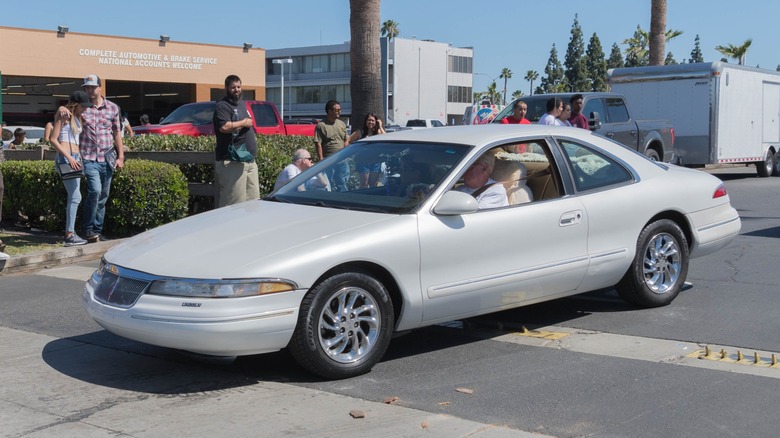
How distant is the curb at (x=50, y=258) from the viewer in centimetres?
1013

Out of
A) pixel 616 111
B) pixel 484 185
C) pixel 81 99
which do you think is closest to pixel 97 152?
pixel 81 99

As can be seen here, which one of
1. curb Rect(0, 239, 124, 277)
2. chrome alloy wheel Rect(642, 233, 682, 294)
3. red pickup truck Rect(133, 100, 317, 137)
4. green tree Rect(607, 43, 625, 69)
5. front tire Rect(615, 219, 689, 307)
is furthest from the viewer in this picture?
green tree Rect(607, 43, 625, 69)

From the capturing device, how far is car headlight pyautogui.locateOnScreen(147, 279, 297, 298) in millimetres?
5391

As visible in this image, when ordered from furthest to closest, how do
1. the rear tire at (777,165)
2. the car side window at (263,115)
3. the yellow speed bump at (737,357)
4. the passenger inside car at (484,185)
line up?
the rear tire at (777,165) → the car side window at (263,115) → the passenger inside car at (484,185) → the yellow speed bump at (737,357)

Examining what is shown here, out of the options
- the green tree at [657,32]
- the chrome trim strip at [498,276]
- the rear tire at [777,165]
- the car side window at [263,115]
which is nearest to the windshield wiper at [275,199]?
the chrome trim strip at [498,276]

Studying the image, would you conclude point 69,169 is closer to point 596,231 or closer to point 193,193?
point 193,193

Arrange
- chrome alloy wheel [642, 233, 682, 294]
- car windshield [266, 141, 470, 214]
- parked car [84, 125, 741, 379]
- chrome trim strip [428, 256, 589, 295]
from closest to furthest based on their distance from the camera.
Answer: parked car [84, 125, 741, 379] → chrome trim strip [428, 256, 589, 295] → car windshield [266, 141, 470, 214] → chrome alloy wheel [642, 233, 682, 294]

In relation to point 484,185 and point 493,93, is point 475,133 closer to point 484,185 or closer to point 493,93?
point 484,185

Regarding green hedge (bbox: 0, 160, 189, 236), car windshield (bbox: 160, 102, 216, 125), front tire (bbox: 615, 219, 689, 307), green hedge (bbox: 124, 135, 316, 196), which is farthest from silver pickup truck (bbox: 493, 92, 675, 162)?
front tire (bbox: 615, 219, 689, 307)

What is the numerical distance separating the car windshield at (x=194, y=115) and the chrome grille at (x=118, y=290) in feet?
42.7

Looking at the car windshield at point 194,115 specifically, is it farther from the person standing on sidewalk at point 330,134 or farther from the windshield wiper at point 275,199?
the windshield wiper at point 275,199

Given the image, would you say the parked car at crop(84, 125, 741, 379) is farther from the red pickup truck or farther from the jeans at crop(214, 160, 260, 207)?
the red pickup truck

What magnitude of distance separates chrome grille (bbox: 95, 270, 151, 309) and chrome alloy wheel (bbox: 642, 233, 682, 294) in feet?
13.1

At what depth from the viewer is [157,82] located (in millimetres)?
54594
